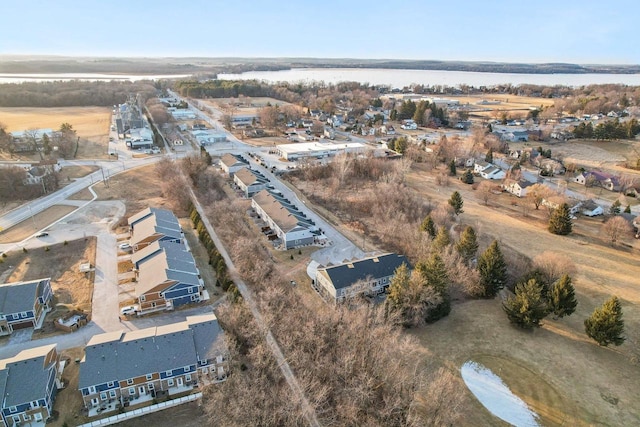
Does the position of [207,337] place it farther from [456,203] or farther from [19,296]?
[456,203]

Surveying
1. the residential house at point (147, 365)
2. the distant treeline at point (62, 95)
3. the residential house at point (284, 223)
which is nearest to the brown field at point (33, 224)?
the residential house at point (284, 223)

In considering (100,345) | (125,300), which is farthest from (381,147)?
(100,345)

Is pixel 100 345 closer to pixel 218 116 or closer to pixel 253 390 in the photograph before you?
pixel 253 390

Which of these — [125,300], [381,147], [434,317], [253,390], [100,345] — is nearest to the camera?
[253,390]

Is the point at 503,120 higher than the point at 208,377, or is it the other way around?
the point at 503,120

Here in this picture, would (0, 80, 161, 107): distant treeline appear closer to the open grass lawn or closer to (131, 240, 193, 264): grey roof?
(131, 240, 193, 264): grey roof

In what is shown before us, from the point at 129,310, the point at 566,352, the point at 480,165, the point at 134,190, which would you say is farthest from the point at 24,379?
the point at 480,165
